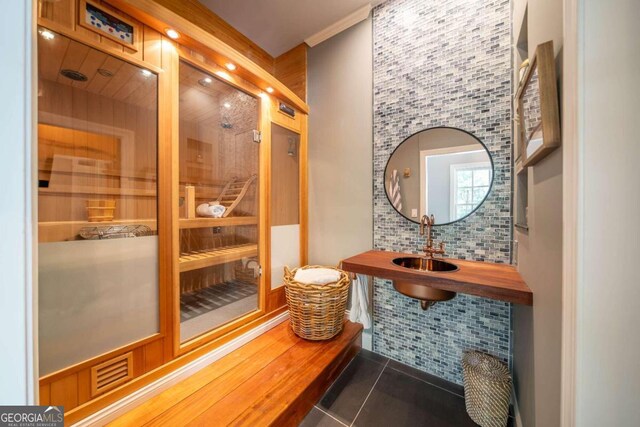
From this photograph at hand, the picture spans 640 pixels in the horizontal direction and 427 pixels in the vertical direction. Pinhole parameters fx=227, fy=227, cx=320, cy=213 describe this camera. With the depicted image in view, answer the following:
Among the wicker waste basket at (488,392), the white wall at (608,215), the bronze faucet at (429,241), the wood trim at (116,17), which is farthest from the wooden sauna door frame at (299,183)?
the white wall at (608,215)

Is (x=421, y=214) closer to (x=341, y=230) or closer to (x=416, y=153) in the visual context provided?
(x=416, y=153)

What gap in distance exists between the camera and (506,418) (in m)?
1.23

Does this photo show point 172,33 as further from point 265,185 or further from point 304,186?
point 304,186

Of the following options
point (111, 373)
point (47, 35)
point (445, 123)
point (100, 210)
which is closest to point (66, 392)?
point (111, 373)

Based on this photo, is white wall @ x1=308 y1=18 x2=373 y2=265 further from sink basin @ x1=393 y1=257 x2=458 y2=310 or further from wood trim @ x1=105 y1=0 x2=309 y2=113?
wood trim @ x1=105 y1=0 x2=309 y2=113

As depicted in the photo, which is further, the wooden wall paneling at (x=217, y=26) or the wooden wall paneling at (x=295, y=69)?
the wooden wall paneling at (x=295, y=69)

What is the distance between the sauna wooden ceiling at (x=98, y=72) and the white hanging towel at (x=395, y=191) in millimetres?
1625

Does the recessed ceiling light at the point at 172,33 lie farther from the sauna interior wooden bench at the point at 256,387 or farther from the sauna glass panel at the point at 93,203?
the sauna interior wooden bench at the point at 256,387

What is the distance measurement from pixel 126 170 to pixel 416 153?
6.25 ft

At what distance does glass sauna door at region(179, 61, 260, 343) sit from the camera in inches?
61.9

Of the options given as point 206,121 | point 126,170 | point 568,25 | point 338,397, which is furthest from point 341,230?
point 568,25

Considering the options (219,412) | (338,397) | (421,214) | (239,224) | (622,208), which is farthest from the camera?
(239,224)

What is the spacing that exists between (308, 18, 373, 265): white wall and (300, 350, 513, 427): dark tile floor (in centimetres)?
94

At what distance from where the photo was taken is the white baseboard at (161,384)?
111 cm
